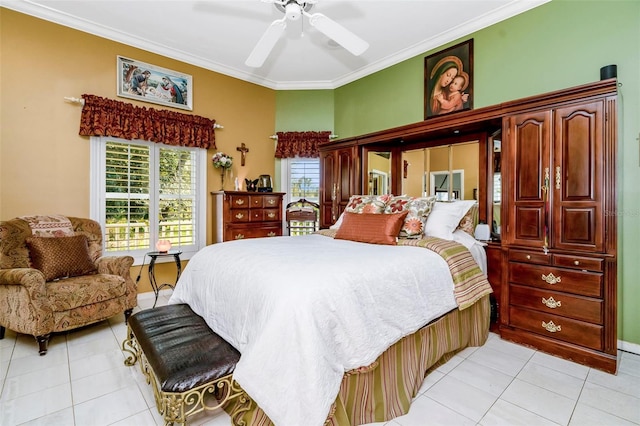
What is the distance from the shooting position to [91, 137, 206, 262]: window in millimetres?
3408

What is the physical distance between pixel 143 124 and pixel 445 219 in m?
3.50

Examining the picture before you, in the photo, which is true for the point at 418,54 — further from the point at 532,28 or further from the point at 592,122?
the point at 592,122

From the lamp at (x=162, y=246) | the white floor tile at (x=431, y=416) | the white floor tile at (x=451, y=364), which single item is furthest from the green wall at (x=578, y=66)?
the lamp at (x=162, y=246)

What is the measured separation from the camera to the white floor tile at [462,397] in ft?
5.46

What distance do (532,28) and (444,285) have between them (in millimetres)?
2642

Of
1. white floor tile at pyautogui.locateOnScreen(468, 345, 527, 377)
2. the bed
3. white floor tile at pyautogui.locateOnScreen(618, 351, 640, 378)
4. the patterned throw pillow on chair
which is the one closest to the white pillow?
the bed

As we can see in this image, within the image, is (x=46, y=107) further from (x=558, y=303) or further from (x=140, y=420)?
(x=558, y=303)

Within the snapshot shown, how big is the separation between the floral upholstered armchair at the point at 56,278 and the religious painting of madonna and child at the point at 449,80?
3.76 m

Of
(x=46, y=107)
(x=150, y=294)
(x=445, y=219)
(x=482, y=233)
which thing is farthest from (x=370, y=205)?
(x=46, y=107)

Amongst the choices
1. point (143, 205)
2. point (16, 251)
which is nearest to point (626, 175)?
point (143, 205)

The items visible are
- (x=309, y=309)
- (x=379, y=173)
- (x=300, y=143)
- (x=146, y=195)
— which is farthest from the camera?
(x=300, y=143)

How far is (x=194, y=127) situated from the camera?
393 cm

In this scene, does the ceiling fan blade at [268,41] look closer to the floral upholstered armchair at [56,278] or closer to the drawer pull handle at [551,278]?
the floral upholstered armchair at [56,278]

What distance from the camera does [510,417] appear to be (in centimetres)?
162
